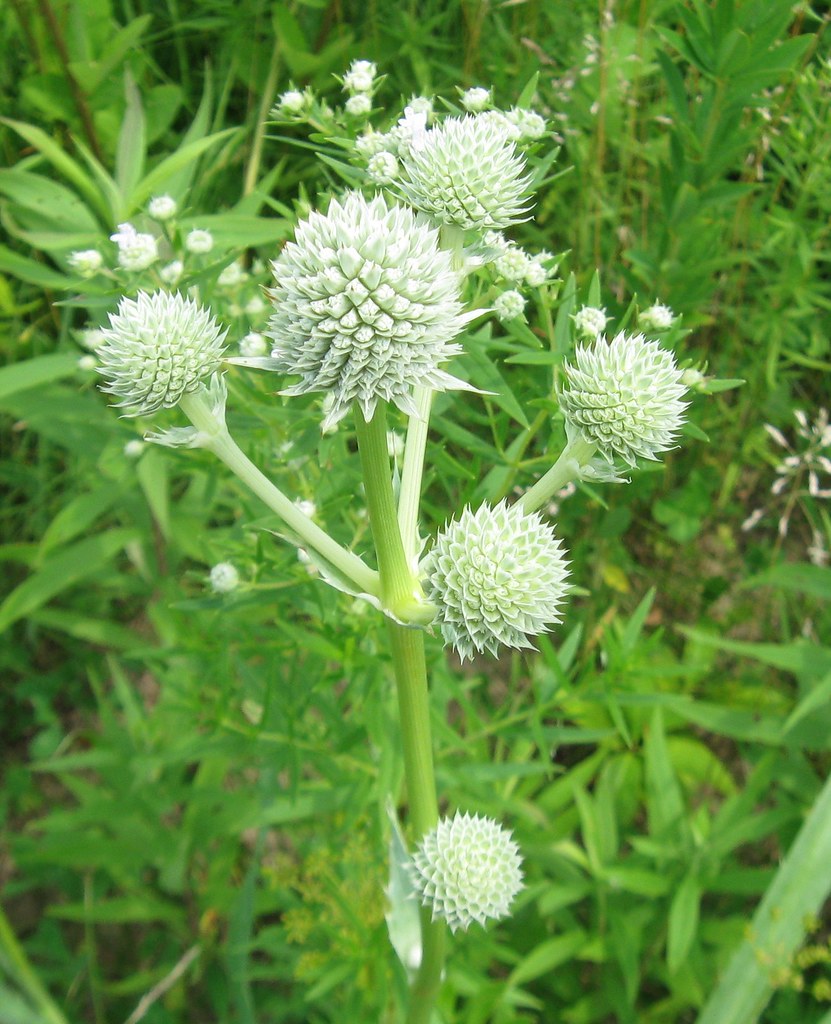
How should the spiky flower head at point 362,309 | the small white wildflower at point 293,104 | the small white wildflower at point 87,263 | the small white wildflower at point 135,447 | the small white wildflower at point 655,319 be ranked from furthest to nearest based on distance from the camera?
the small white wildflower at point 135,447 < the small white wildflower at point 87,263 < the small white wildflower at point 293,104 < the small white wildflower at point 655,319 < the spiky flower head at point 362,309

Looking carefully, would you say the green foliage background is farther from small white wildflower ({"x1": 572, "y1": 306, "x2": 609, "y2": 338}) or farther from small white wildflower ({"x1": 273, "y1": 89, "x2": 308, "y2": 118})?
small white wildflower ({"x1": 273, "y1": 89, "x2": 308, "y2": 118})

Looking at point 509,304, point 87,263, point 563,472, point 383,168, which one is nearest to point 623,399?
point 563,472

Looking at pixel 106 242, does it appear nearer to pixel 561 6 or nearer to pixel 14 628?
pixel 561 6

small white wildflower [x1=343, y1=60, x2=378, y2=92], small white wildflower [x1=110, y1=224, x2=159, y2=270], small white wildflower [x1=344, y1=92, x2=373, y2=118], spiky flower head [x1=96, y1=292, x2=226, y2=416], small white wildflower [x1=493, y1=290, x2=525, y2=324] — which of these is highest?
small white wildflower [x1=343, y1=60, x2=378, y2=92]

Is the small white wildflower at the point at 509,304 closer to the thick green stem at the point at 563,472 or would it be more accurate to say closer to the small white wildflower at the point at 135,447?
the thick green stem at the point at 563,472

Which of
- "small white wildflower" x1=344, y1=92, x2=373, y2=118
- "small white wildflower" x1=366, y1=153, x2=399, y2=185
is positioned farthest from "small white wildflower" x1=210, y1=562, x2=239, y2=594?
"small white wildflower" x1=344, y1=92, x2=373, y2=118

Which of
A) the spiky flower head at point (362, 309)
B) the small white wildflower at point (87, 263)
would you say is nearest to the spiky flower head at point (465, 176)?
the spiky flower head at point (362, 309)
